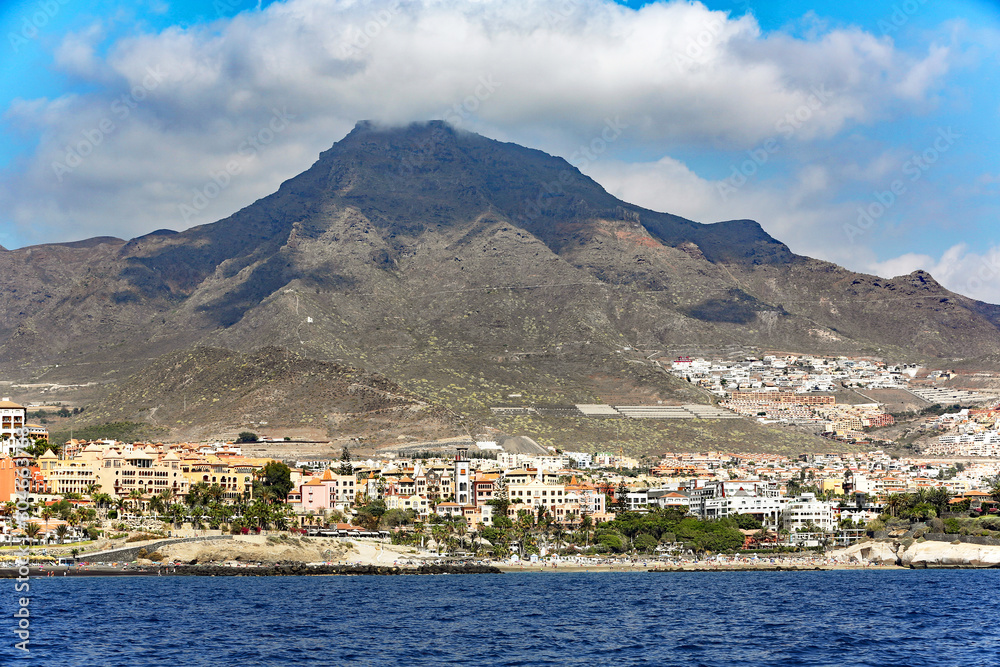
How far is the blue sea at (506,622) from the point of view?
218 feet

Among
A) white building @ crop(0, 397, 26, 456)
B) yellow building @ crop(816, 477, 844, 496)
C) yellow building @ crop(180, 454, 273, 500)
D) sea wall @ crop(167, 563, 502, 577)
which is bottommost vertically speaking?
sea wall @ crop(167, 563, 502, 577)

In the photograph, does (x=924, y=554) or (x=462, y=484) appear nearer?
(x=924, y=554)

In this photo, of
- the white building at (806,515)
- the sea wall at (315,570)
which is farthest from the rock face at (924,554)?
the sea wall at (315,570)

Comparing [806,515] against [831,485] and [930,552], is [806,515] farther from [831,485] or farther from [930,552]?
[831,485]

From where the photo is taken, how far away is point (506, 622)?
264 feet

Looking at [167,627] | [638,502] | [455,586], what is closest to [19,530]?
[455,586]

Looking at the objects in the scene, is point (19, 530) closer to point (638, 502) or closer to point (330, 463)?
point (330, 463)

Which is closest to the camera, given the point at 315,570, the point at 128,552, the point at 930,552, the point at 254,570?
the point at 128,552

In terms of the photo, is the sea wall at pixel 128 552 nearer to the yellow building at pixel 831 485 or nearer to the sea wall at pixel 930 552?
the sea wall at pixel 930 552

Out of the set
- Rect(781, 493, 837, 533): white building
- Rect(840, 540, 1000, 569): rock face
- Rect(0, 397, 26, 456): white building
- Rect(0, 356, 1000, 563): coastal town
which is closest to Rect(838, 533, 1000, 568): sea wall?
Rect(840, 540, 1000, 569): rock face

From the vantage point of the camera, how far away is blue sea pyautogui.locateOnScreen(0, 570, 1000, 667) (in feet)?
218

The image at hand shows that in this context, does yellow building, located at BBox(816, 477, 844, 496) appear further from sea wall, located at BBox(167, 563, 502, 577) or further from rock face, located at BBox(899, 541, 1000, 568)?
sea wall, located at BBox(167, 563, 502, 577)

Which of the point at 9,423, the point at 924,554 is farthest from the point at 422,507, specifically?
the point at 9,423

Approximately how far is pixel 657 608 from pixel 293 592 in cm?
2976
